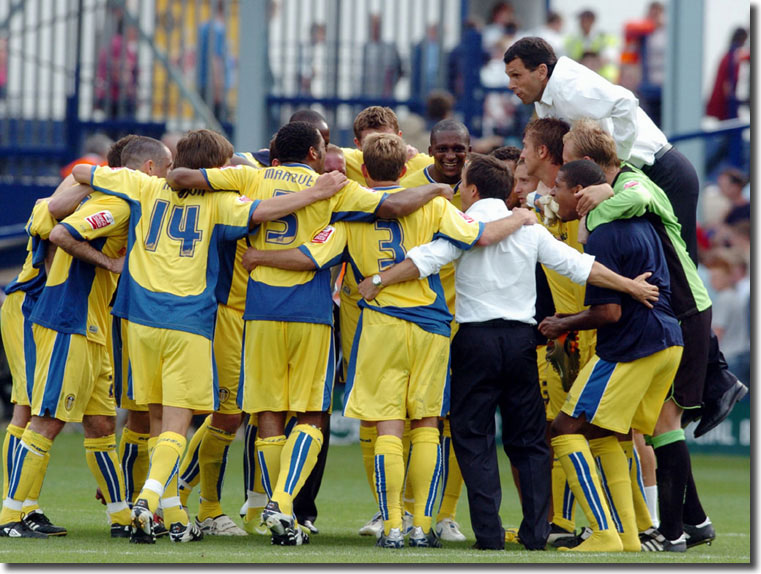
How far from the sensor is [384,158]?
22.3ft

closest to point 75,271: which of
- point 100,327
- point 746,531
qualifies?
point 100,327

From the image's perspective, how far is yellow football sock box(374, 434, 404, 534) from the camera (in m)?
6.47

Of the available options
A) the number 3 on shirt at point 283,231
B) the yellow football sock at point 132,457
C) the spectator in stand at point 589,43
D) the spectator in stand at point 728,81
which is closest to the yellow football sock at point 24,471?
the yellow football sock at point 132,457

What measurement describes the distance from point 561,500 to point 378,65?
8.47 m

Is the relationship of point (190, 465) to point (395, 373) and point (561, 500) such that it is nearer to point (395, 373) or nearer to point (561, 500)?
point (395, 373)

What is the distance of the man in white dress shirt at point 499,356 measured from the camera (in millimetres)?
6566

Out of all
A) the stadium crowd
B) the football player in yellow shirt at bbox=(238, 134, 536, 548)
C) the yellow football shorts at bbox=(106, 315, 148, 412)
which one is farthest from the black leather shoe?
the yellow football shorts at bbox=(106, 315, 148, 412)

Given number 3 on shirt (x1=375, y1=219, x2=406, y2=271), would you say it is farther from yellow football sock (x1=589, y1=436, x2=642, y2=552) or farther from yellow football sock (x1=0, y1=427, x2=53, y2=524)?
yellow football sock (x1=0, y1=427, x2=53, y2=524)

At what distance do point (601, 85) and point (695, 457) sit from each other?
6737 mm

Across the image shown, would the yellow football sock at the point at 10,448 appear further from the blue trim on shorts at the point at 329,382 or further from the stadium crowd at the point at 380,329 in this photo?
the blue trim on shorts at the point at 329,382

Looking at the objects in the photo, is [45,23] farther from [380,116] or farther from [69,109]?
[380,116]

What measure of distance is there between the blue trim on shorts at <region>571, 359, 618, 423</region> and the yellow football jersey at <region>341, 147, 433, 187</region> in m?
1.85

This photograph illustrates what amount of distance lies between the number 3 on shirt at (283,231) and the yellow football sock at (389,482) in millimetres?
1149

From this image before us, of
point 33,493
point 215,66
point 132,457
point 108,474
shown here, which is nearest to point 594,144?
point 132,457
